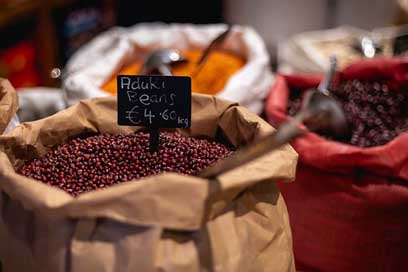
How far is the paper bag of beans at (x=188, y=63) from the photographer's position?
3.51 ft

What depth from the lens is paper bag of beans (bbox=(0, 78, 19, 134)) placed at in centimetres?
78

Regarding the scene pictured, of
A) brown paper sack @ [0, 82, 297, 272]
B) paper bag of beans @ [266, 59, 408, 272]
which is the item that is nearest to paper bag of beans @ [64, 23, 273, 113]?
paper bag of beans @ [266, 59, 408, 272]

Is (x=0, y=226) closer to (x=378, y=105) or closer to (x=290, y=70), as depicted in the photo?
(x=378, y=105)

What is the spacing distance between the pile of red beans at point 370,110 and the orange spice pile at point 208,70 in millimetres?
155

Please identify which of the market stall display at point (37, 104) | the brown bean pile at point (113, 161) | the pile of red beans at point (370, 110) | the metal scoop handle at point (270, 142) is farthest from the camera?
the market stall display at point (37, 104)

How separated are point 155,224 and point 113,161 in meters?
0.20

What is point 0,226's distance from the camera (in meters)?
0.65

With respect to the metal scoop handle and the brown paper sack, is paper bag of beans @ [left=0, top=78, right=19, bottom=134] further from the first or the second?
the metal scoop handle

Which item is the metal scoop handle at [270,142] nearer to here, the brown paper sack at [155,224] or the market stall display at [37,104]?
the brown paper sack at [155,224]

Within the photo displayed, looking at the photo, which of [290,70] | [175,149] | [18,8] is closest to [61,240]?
[175,149]

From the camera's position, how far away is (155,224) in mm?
547

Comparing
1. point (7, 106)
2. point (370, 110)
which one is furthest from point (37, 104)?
point (370, 110)

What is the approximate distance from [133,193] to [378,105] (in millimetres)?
624

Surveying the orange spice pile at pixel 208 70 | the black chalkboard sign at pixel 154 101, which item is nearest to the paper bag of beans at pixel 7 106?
the black chalkboard sign at pixel 154 101
